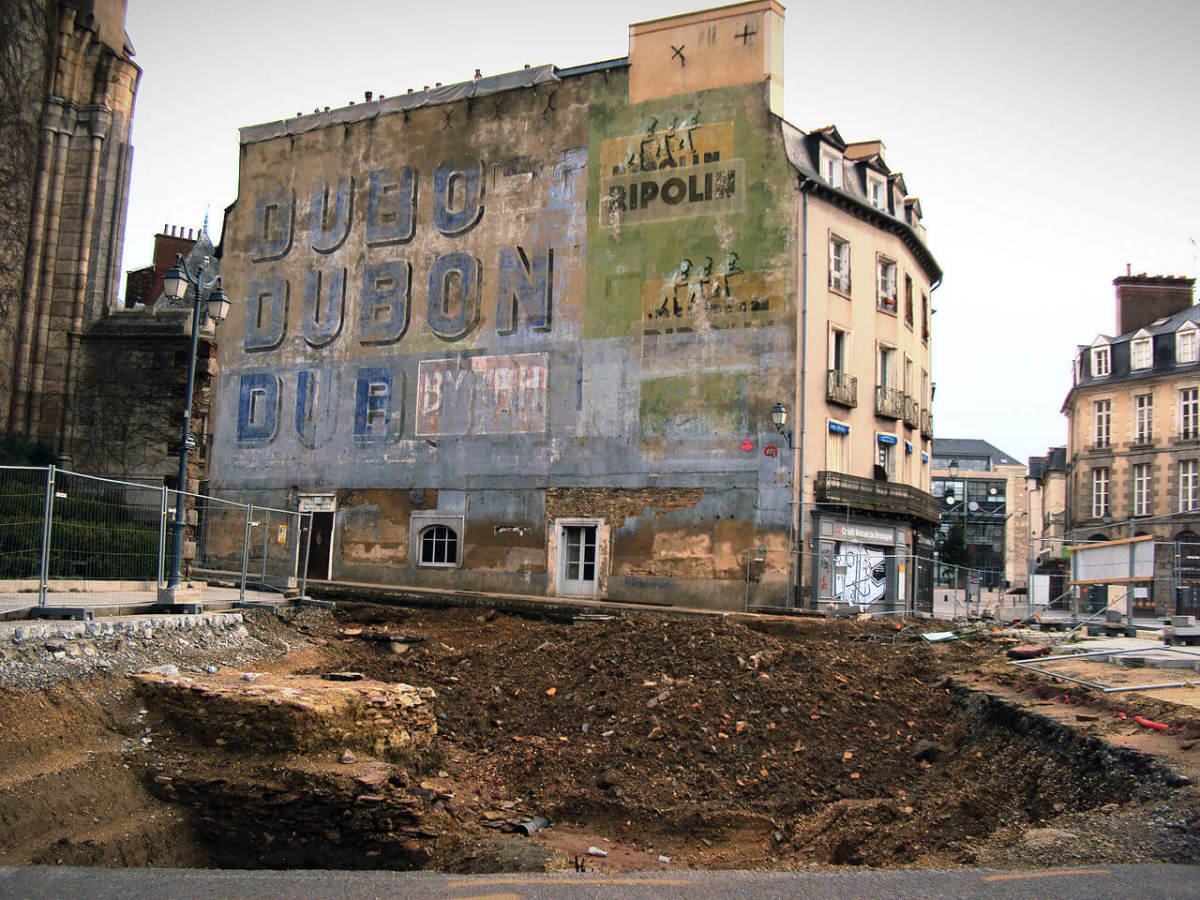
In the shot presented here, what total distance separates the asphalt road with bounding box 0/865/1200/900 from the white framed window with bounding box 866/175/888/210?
25.4 metres

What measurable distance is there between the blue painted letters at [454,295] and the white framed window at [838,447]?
10.8m

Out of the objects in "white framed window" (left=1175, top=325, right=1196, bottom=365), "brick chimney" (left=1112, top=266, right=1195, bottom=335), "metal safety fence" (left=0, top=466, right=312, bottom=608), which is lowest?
"metal safety fence" (left=0, top=466, right=312, bottom=608)

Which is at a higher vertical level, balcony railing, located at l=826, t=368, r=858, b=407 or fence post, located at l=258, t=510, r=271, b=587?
balcony railing, located at l=826, t=368, r=858, b=407

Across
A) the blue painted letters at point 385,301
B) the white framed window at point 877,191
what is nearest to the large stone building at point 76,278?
the blue painted letters at point 385,301

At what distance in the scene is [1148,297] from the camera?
46562 millimetres

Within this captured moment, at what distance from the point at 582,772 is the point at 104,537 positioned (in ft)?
23.6

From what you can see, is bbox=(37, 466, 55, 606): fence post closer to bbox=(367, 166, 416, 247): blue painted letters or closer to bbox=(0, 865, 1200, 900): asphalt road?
bbox=(0, 865, 1200, 900): asphalt road

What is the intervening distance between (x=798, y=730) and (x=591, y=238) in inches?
746

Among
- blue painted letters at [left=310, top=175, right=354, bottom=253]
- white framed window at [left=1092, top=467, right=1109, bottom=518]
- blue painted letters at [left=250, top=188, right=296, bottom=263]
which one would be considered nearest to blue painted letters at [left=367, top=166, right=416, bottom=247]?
blue painted letters at [left=310, top=175, right=354, bottom=253]

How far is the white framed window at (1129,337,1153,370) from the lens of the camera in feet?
149

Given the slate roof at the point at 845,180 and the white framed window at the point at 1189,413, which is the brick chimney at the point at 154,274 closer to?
the slate roof at the point at 845,180

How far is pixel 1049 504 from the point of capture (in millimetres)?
64625

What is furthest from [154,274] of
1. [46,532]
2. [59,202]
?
[46,532]

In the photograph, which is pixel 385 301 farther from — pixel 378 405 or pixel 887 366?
pixel 887 366
